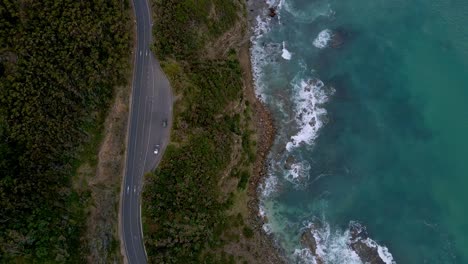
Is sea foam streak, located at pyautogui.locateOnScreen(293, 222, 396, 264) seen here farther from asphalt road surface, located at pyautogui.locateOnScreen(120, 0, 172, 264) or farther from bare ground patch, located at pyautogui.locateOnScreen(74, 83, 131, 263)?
bare ground patch, located at pyautogui.locateOnScreen(74, 83, 131, 263)

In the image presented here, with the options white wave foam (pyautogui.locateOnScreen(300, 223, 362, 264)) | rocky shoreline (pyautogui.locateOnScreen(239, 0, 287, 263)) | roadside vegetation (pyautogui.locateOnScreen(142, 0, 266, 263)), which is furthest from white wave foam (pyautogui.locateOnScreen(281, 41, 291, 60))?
white wave foam (pyautogui.locateOnScreen(300, 223, 362, 264))

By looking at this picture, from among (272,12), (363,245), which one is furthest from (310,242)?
(272,12)

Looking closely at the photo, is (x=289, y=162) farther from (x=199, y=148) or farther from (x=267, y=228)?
(x=199, y=148)

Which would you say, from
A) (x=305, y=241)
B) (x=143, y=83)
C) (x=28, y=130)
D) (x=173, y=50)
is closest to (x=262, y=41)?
(x=173, y=50)

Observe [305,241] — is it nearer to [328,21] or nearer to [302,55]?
[302,55]

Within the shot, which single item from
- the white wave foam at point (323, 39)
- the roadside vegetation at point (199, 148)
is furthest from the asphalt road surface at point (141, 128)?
the white wave foam at point (323, 39)

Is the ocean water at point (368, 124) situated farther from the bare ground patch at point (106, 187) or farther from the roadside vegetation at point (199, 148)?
the bare ground patch at point (106, 187)
